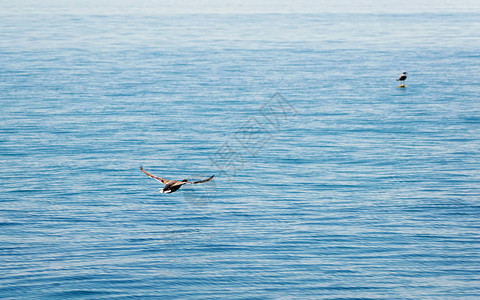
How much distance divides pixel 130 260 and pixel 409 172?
134ft

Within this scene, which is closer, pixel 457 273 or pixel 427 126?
pixel 457 273

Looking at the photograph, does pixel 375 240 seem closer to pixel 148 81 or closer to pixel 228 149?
pixel 228 149

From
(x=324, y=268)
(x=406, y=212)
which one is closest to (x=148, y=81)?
(x=406, y=212)

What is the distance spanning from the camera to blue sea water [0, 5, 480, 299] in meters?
56.1

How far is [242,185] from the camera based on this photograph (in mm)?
79875

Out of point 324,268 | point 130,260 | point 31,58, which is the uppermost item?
point 31,58

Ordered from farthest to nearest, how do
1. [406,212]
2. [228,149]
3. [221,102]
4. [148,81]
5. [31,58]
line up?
1. [31,58]
2. [148,81]
3. [221,102]
4. [228,149]
5. [406,212]

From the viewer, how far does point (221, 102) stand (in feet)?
407

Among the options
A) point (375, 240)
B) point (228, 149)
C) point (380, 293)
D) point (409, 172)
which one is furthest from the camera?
point (228, 149)

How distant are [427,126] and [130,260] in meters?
63.5

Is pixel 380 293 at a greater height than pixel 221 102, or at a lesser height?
lesser

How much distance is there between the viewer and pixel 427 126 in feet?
346

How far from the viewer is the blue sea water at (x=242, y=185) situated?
56.1 m

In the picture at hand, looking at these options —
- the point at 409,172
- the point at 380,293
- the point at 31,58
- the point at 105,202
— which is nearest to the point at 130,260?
the point at 105,202
